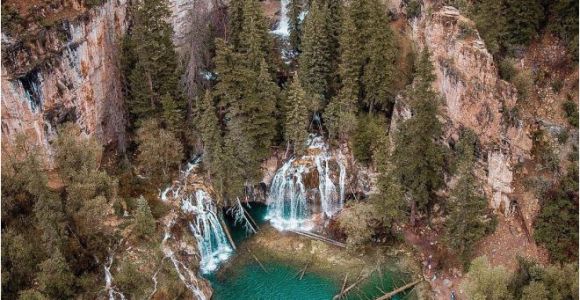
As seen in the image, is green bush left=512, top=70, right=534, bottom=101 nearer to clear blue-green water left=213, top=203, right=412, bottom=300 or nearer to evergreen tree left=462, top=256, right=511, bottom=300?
evergreen tree left=462, top=256, right=511, bottom=300

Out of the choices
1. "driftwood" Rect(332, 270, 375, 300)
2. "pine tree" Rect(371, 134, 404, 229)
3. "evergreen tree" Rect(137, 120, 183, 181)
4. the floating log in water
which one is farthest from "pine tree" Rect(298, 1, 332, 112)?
"driftwood" Rect(332, 270, 375, 300)

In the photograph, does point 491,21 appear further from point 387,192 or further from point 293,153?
point 293,153

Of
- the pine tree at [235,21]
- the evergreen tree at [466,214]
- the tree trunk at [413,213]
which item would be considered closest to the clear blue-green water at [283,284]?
the tree trunk at [413,213]

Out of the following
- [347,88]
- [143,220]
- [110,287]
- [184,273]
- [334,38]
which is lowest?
[184,273]

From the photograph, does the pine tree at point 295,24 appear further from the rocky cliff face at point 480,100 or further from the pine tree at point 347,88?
the rocky cliff face at point 480,100

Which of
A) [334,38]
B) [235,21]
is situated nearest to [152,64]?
[235,21]

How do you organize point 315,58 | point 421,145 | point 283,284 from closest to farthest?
point 421,145 → point 283,284 → point 315,58
